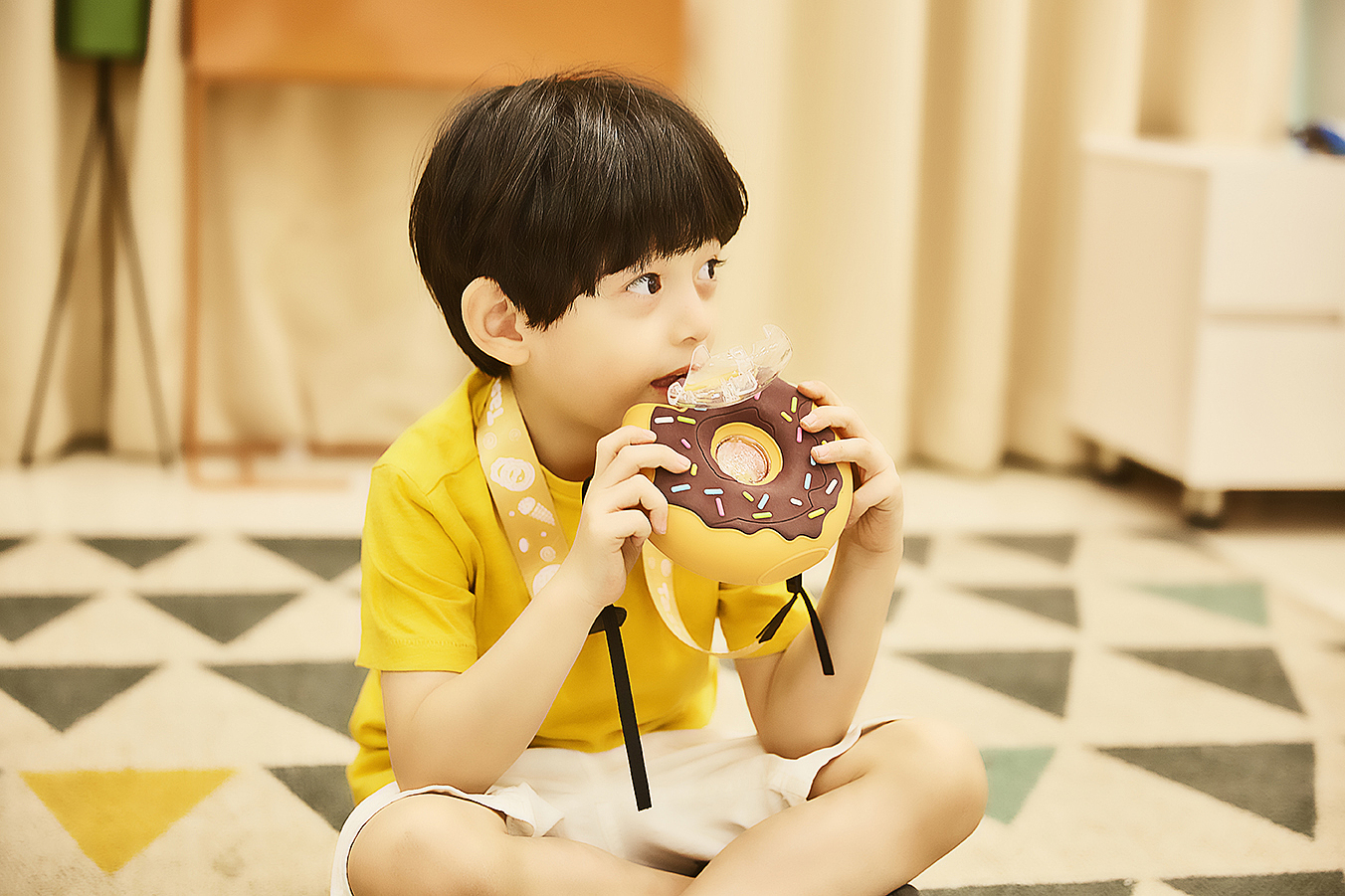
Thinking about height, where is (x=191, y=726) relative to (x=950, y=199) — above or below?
below

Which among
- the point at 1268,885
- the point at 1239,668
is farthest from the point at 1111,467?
the point at 1268,885

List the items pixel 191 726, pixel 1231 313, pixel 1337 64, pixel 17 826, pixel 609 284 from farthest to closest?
pixel 1337 64 < pixel 1231 313 < pixel 191 726 < pixel 17 826 < pixel 609 284

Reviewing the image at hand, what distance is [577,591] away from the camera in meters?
0.72

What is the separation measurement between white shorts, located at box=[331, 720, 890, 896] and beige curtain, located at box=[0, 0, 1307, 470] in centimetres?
134

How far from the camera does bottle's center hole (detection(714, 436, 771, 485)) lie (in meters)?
0.76

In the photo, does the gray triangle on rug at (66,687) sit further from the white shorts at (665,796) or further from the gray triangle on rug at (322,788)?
the white shorts at (665,796)

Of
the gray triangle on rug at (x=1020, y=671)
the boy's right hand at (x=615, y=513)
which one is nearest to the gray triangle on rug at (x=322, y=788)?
the boy's right hand at (x=615, y=513)

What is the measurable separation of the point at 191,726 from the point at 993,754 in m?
0.75

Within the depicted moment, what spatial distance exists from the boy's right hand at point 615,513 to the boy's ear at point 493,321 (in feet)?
0.38

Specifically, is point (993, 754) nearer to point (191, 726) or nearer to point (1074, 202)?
point (191, 726)

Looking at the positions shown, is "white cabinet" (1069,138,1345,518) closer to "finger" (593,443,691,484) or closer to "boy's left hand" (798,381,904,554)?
"boy's left hand" (798,381,904,554)

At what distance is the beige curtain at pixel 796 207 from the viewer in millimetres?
2029

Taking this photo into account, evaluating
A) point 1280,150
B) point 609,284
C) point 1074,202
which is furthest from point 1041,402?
point 609,284

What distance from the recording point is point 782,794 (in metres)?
0.85
